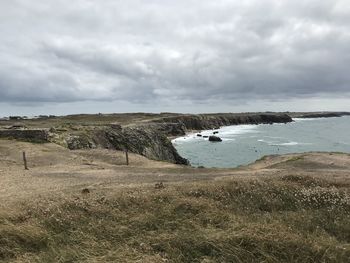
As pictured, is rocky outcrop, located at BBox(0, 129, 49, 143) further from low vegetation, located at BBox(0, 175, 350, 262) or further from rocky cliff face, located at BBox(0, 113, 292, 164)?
low vegetation, located at BBox(0, 175, 350, 262)

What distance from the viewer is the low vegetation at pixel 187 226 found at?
33.9 feet

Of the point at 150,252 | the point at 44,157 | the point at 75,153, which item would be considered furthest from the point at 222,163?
the point at 150,252

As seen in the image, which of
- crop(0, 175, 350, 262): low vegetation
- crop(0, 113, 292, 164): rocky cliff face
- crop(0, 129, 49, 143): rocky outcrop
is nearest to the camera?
crop(0, 175, 350, 262): low vegetation

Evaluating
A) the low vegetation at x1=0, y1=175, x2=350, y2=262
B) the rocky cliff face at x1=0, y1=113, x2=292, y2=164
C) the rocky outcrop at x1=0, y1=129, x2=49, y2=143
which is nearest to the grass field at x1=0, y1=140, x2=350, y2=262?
the low vegetation at x1=0, y1=175, x2=350, y2=262

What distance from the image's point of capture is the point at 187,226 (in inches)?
485

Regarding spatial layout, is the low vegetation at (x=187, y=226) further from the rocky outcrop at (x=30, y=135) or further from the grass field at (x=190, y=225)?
the rocky outcrop at (x=30, y=135)

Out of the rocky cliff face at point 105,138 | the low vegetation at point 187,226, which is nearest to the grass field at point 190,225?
the low vegetation at point 187,226

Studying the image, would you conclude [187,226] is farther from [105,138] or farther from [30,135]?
[105,138]

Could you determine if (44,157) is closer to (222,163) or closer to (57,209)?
(57,209)

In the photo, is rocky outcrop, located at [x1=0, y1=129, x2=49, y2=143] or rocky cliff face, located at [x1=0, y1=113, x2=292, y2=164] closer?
rocky outcrop, located at [x1=0, y1=129, x2=49, y2=143]

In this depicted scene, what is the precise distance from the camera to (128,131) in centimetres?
6538

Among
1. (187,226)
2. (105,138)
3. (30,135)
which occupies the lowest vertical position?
(105,138)

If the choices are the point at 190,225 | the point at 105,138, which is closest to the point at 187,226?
the point at 190,225

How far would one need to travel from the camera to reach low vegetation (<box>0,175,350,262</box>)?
10.3 metres
